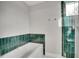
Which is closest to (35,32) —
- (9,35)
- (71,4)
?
(9,35)

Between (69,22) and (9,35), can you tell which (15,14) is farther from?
(69,22)

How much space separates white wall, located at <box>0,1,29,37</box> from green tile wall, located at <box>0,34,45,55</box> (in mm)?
65

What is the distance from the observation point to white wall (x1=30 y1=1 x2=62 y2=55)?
5.57 ft

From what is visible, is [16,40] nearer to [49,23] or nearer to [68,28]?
[49,23]

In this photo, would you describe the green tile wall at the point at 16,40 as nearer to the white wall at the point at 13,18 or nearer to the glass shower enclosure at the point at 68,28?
the white wall at the point at 13,18

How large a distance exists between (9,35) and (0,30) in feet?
0.58

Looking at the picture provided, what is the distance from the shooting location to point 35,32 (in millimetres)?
1823

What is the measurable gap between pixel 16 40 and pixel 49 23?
654 millimetres

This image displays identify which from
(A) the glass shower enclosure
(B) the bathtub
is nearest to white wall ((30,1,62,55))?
(A) the glass shower enclosure

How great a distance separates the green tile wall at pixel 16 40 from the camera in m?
1.23

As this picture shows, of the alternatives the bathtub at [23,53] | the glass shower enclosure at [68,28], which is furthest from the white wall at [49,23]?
the bathtub at [23,53]

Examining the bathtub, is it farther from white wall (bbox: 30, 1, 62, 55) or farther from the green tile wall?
white wall (bbox: 30, 1, 62, 55)

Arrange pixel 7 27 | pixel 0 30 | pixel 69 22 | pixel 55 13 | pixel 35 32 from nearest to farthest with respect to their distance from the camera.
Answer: pixel 0 30, pixel 7 27, pixel 69 22, pixel 55 13, pixel 35 32

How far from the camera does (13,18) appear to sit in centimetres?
138
